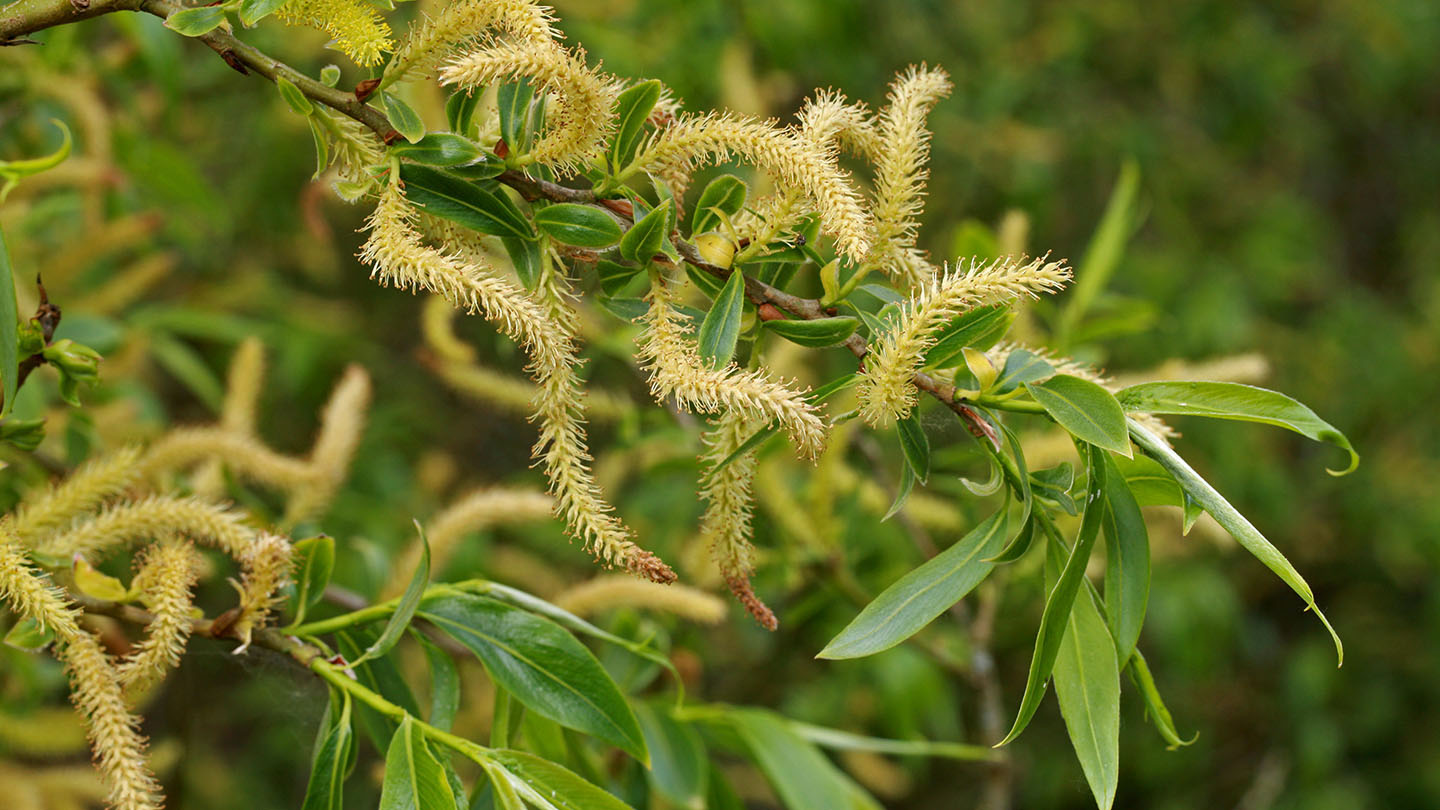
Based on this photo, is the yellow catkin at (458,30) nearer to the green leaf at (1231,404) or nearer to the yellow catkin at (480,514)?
the green leaf at (1231,404)

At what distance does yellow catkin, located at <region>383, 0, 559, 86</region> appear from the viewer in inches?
26.6

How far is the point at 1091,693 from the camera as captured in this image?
77 centimetres

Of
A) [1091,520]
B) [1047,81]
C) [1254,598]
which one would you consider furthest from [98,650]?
[1254,598]

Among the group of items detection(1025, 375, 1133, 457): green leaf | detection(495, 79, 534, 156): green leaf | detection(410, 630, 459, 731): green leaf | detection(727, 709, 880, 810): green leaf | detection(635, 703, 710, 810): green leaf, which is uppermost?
detection(1025, 375, 1133, 457): green leaf

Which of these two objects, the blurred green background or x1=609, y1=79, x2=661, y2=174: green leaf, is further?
A: the blurred green background

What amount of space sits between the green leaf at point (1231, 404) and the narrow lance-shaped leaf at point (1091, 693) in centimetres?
12

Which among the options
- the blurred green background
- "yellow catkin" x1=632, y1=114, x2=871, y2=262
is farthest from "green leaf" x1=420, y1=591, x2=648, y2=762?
the blurred green background

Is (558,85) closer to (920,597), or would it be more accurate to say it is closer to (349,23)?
(349,23)

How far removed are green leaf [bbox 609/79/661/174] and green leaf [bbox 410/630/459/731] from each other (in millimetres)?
422

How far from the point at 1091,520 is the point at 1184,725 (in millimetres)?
2848

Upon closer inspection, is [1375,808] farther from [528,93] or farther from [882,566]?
[528,93]

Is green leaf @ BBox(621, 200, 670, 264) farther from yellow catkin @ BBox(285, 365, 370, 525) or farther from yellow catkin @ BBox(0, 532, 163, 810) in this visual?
yellow catkin @ BBox(285, 365, 370, 525)

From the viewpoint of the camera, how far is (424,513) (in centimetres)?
249

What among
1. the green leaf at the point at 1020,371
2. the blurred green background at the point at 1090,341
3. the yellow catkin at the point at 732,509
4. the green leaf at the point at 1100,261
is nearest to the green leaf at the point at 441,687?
the yellow catkin at the point at 732,509
